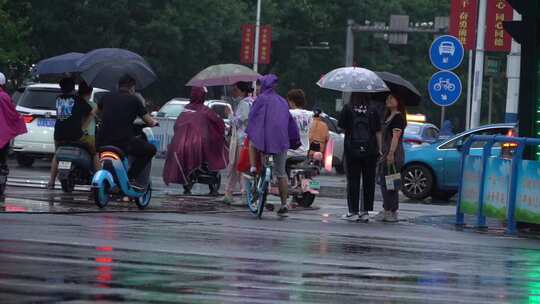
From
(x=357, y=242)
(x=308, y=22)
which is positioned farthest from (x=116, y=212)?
(x=308, y=22)

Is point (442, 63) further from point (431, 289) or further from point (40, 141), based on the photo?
point (431, 289)

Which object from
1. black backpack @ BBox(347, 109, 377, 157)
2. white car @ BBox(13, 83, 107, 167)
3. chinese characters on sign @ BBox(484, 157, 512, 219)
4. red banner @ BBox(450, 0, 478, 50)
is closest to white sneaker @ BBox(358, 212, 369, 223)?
black backpack @ BBox(347, 109, 377, 157)

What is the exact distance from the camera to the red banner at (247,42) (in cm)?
6833

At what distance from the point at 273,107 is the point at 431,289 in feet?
28.2

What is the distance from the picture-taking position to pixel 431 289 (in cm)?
1046

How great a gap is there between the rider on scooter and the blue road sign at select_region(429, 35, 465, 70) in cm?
1336

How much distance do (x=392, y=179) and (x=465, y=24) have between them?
21.5 meters

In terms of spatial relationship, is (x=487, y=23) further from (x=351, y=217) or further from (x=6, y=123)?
(x=6, y=123)

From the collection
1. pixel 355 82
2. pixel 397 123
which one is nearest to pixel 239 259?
pixel 397 123

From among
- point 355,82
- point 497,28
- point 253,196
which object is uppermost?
point 497,28

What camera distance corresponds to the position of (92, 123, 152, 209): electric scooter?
17703 mm

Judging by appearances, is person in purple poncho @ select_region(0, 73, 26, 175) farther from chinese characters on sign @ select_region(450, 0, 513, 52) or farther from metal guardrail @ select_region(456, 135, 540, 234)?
chinese characters on sign @ select_region(450, 0, 513, 52)

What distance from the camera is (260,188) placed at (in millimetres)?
18297

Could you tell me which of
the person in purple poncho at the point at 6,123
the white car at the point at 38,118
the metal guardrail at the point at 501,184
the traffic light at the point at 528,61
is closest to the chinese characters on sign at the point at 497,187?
the metal guardrail at the point at 501,184
